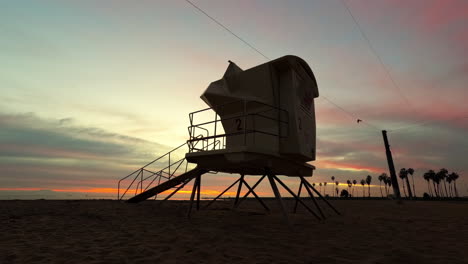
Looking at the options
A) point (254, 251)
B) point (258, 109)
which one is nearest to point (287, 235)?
point (254, 251)

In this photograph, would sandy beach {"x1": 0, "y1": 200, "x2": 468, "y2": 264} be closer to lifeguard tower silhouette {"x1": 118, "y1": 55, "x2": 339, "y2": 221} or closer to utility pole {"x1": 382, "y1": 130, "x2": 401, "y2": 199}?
lifeguard tower silhouette {"x1": 118, "y1": 55, "x2": 339, "y2": 221}

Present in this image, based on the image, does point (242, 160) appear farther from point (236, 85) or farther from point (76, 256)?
point (76, 256)

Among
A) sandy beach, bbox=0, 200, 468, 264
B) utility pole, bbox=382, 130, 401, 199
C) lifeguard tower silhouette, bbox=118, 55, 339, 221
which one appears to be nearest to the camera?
sandy beach, bbox=0, 200, 468, 264

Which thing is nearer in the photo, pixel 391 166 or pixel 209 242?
pixel 209 242

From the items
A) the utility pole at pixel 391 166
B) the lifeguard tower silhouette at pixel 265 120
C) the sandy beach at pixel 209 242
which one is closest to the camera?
the sandy beach at pixel 209 242

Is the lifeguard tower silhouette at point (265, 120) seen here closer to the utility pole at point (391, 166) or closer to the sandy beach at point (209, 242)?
the sandy beach at point (209, 242)

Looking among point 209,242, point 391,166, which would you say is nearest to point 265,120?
point 209,242

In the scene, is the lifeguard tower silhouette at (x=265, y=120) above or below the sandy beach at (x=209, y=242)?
above

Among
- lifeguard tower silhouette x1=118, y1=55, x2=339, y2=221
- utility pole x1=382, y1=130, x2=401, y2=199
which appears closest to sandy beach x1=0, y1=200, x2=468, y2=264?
lifeguard tower silhouette x1=118, y1=55, x2=339, y2=221

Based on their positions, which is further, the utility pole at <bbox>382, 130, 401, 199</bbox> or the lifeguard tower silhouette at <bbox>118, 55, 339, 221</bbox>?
the utility pole at <bbox>382, 130, 401, 199</bbox>

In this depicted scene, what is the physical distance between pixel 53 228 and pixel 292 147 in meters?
9.91

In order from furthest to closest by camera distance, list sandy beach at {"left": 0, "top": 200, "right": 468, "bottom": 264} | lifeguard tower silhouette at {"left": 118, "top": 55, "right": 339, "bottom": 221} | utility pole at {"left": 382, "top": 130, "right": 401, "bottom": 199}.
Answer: utility pole at {"left": 382, "top": 130, "right": 401, "bottom": 199} → lifeguard tower silhouette at {"left": 118, "top": 55, "right": 339, "bottom": 221} → sandy beach at {"left": 0, "top": 200, "right": 468, "bottom": 264}

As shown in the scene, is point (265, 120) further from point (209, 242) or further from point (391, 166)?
point (391, 166)

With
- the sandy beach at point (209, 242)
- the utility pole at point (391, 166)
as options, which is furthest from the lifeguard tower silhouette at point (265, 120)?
the utility pole at point (391, 166)
